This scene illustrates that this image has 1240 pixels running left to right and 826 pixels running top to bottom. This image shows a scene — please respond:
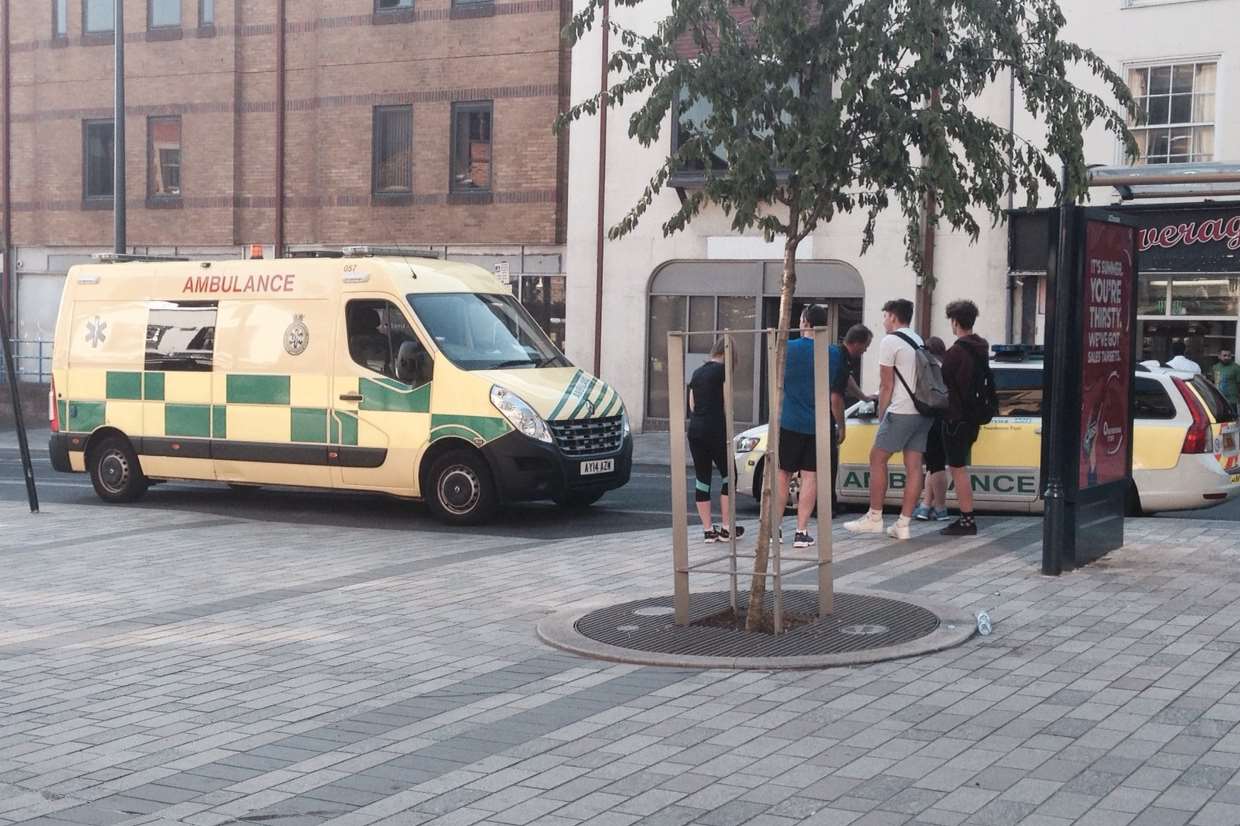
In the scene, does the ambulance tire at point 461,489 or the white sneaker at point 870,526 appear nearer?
the white sneaker at point 870,526

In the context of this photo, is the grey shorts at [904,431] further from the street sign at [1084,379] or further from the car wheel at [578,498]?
the car wheel at [578,498]

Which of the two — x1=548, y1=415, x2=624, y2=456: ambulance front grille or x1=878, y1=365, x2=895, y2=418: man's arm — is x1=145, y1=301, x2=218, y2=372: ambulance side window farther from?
x1=878, y1=365, x2=895, y2=418: man's arm

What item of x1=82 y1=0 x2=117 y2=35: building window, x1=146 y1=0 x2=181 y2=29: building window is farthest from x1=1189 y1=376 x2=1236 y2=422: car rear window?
x1=82 y1=0 x2=117 y2=35: building window

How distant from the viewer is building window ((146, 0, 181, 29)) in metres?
29.8

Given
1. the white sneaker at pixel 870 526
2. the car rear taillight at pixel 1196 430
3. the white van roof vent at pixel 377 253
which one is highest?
the white van roof vent at pixel 377 253

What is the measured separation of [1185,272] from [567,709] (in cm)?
1846

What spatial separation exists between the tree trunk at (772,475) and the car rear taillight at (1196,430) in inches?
222

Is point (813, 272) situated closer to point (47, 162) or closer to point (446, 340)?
point (446, 340)

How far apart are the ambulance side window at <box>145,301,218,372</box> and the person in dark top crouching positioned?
5.13 metres

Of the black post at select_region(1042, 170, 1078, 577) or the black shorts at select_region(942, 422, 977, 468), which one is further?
the black shorts at select_region(942, 422, 977, 468)

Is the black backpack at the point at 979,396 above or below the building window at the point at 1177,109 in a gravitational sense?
below

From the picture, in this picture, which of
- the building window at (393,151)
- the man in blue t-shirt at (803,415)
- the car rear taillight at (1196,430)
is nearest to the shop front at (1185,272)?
the car rear taillight at (1196,430)

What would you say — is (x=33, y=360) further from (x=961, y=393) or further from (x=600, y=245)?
(x=961, y=393)

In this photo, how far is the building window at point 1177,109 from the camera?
22.6 m
